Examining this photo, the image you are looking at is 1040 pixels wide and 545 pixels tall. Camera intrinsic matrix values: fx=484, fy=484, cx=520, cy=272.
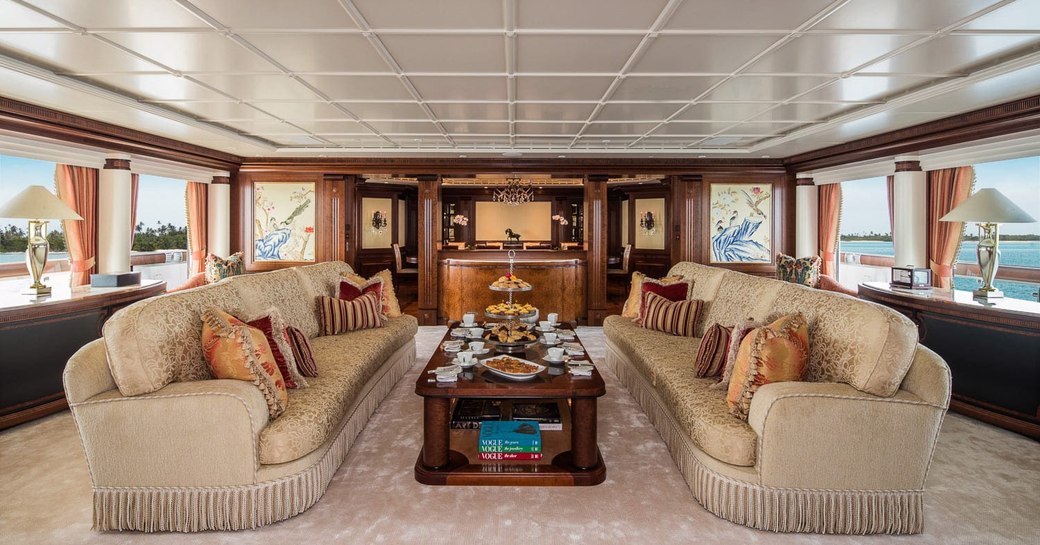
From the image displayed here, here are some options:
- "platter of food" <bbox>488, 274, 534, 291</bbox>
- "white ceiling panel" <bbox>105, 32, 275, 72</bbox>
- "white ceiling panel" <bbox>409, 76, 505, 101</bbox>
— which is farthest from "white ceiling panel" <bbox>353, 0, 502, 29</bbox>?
"platter of food" <bbox>488, 274, 534, 291</bbox>

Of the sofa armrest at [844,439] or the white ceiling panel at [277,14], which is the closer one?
the sofa armrest at [844,439]

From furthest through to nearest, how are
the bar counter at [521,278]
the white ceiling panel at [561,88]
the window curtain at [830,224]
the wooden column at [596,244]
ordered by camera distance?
the window curtain at [830,224]
the wooden column at [596,244]
the bar counter at [521,278]
the white ceiling panel at [561,88]

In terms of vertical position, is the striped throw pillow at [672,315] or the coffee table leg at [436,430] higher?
the striped throw pillow at [672,315]

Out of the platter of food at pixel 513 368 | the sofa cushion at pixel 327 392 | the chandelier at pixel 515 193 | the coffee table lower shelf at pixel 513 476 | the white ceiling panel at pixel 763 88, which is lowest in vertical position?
the coffee table lower shelf at pixel 513 476

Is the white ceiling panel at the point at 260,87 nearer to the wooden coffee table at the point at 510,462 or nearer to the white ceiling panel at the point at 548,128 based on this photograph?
the white ceiling panel at the point at 548,128

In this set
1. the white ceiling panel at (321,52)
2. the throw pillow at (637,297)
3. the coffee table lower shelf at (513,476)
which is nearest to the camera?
the coffee table lower shelf at (513,476)

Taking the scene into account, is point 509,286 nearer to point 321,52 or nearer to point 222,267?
point 321,52

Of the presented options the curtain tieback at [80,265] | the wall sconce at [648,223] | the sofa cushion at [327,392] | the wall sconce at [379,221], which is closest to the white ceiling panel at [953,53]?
the sofa cushion at [327,392]

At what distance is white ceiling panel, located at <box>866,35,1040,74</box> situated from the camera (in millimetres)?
2758

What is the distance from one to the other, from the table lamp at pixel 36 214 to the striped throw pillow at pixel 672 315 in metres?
4.89

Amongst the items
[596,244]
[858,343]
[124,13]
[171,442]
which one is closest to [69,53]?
[124,13]

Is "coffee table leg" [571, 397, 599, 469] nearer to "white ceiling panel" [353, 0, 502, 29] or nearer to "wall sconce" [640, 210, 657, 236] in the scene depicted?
"white ceiling panel" [353, 0, 502, 29]

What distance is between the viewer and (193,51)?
9.77 feet

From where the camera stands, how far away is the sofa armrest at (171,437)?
2.14m
